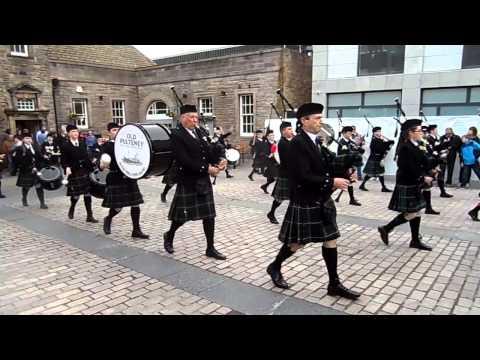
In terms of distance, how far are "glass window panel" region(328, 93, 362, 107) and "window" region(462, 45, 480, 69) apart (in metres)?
3.95

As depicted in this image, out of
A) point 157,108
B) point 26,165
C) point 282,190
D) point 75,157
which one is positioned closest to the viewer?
point 282,190

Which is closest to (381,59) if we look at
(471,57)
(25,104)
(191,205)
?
(471,57)

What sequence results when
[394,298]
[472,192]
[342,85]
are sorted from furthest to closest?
Answer: [342,85] < [472,192] < [394,298]

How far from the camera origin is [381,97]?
1537 centimetres

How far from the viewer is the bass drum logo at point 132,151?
4.85 meters

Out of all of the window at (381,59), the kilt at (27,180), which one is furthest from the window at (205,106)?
the kilt at (27,180)

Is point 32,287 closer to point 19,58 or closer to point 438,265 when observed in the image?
point 438,265

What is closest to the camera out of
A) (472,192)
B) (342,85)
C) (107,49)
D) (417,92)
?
(472,192)

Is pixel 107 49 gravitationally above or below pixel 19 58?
above

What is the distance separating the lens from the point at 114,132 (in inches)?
233

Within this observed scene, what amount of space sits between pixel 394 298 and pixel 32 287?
382 cm

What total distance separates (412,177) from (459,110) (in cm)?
1093

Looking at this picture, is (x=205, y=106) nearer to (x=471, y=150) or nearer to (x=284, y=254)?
(x=471, y=150)

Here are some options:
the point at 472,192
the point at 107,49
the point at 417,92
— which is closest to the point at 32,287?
the point at 472,192
